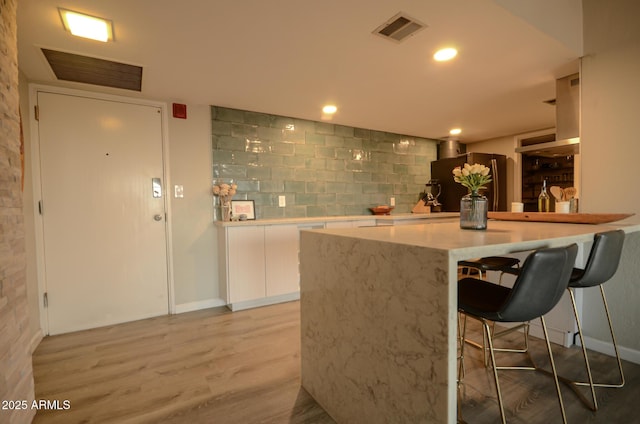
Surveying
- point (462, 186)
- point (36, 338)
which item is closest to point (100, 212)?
point (36, 338)

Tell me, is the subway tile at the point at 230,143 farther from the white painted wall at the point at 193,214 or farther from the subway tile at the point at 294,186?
the subway tile at the point at 294,186

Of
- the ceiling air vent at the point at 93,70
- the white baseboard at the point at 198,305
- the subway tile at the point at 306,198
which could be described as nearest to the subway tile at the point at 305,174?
the subway tile at the point at 306,198

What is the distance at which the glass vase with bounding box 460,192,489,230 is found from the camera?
5.35ft

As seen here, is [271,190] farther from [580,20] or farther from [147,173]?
[580,20]

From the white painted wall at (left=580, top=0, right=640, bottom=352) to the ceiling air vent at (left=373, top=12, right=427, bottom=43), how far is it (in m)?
→ 1.34

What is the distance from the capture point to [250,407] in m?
1.58

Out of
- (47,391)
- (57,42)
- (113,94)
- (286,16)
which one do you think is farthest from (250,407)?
(113,94)

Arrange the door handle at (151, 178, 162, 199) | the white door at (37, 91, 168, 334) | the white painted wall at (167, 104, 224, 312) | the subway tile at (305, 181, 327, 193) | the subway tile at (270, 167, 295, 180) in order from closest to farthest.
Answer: the white door at (37, 91, 168, 334) → the door handle at (151, 178, 162, 199) → the white painted wall at (167, 104, 224, 312) → the subway tile at (270, 167, 295, 180) → the subway tile at (305, 181, 327, 193)

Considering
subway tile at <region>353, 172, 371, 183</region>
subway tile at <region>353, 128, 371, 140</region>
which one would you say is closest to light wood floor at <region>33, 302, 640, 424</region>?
subway tile at <region>353, 172, 371, 183</region>

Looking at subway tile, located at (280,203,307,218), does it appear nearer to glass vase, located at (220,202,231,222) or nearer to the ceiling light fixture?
glass vase, located at (220,202,231,222)

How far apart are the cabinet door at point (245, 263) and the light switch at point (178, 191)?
620 millimetres

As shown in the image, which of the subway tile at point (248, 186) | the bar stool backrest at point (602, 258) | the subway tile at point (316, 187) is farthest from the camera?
the subway tile at point (316, 187)

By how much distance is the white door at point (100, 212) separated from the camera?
8.24 feet

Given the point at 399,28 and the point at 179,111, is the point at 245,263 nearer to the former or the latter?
the point at 179,111
